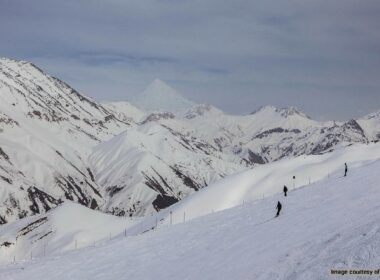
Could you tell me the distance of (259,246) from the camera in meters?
38.8

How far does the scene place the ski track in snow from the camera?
2772cm

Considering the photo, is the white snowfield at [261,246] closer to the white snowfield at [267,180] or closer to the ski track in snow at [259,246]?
the ski track in snow at [259,246]

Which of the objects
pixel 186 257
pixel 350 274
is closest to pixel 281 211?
pixel 186 257

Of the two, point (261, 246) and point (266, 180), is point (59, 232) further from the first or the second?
point (261, 246)

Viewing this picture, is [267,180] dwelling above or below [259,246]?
above

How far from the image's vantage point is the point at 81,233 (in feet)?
511

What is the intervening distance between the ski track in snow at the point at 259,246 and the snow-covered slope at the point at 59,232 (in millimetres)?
91093

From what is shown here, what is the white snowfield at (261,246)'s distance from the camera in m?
27.4

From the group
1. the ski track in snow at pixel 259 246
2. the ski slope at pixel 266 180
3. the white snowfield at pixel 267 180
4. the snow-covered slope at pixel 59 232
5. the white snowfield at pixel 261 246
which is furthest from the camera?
the snow-covered slope at pixel 59 232

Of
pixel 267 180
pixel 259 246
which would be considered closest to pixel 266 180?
pixel 267 180

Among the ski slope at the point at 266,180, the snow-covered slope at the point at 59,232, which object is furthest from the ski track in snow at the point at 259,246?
the snow-covered slope at the point at 59,232

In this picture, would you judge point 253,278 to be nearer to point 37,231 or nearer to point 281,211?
point 281,211

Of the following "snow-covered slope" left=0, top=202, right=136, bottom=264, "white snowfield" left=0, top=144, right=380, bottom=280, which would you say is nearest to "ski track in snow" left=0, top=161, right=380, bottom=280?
"white snowfield" left=0, top=144, right=380, bottom=280

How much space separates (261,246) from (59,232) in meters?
137
